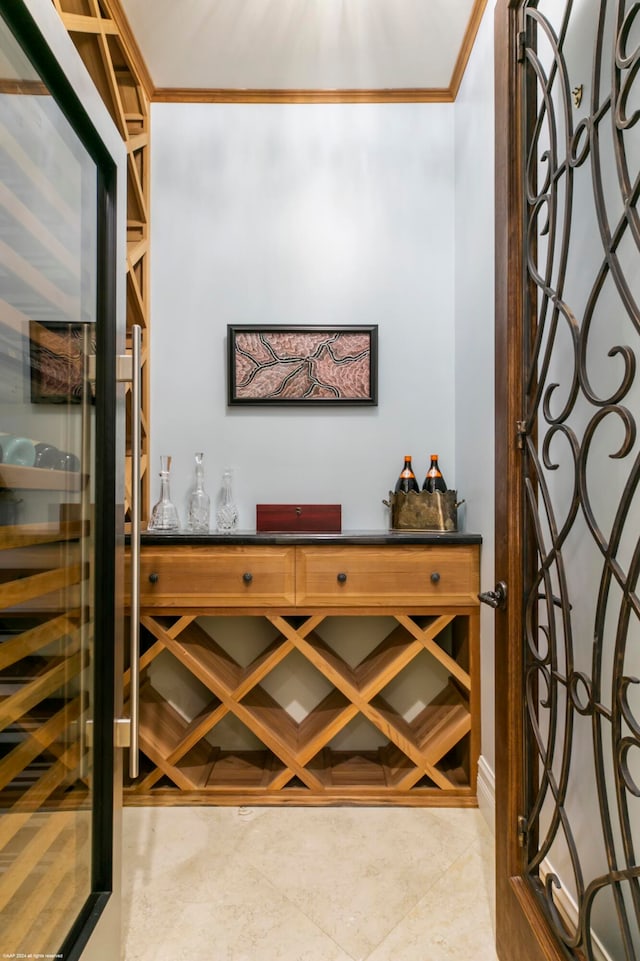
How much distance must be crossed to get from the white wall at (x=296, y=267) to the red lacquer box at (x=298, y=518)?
16 cm

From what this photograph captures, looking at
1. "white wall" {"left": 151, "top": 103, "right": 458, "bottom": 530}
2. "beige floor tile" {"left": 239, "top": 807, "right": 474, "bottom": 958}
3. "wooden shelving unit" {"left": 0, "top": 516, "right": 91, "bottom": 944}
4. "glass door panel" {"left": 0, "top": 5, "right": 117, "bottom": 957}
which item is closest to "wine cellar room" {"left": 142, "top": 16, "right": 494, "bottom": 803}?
"white wall" {"left": 151, "top": 103, "right": 458, "bottom": 530}

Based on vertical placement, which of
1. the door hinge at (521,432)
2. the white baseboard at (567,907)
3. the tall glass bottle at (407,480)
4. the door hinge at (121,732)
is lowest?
the white baseboard at (567,907)

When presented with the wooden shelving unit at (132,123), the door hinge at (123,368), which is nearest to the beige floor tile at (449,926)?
the door hinge at (123,368)

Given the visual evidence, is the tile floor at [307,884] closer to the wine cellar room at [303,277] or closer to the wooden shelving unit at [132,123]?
the wine cellar room at [303,277]

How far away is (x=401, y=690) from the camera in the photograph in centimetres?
227

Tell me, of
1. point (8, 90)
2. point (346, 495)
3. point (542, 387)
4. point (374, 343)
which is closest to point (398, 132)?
point (374, 343)

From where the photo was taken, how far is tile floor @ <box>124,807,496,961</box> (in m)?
1.34

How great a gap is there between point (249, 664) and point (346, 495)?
2.64ft

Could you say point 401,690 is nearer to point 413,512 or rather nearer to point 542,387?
point 413,512

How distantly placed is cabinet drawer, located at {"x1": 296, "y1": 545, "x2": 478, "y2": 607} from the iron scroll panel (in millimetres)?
649

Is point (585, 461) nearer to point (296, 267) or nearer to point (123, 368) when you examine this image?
point (123, 368)

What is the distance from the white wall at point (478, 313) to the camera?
184 cm

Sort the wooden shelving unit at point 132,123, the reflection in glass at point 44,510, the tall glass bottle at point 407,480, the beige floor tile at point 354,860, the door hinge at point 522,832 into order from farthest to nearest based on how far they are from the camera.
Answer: the tall glass bottle at point 407,480, the wooden shelving unit at point 132,123, the beige floor tile at point 354,860, the door hinge at point 522,832, the reflection in glass at point 44,510

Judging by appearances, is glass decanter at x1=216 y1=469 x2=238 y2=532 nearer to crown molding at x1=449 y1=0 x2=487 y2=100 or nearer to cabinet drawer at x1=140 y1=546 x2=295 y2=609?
cabinet drawer at x1=140 y1=546 x2=295 y2=609
